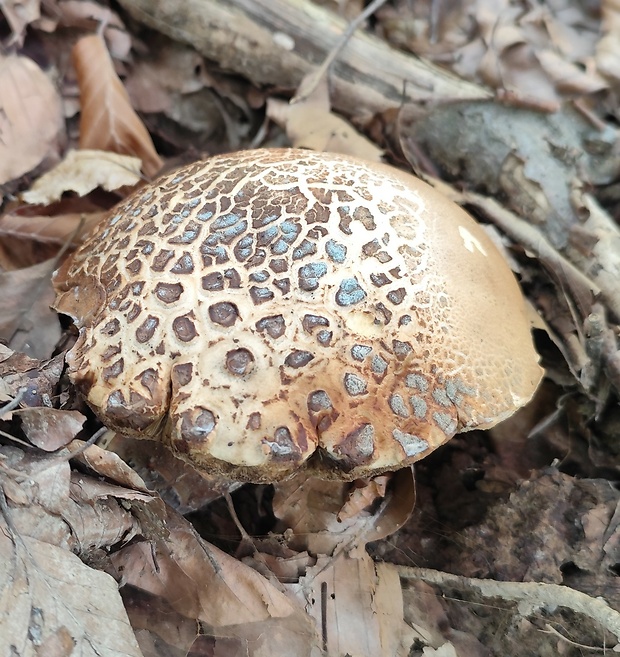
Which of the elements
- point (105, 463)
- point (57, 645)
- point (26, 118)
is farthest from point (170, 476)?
point (26, 118)

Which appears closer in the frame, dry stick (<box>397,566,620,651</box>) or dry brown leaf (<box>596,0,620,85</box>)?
dry stick (<box>397,566,620,651</box>)

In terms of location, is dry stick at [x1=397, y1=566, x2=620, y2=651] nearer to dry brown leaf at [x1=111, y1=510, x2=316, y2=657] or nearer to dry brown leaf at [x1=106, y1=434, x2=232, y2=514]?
dry brown leaf at [x1=111, y1=510, x2=316, y2=657]

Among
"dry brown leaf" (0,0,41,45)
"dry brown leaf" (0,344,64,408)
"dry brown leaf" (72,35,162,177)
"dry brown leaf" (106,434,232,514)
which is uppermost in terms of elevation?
"dry brown leaf" (0,0,41,45)

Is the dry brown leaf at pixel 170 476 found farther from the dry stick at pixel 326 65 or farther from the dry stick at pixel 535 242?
the dry stick at pixel 326 65

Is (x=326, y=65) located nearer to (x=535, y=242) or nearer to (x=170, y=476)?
(x=535, y=242)

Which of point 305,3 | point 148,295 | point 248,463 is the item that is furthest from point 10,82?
point 248,463

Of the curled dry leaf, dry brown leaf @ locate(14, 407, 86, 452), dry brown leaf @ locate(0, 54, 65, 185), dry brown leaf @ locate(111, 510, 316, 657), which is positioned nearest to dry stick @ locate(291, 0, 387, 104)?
the curled dry leaf

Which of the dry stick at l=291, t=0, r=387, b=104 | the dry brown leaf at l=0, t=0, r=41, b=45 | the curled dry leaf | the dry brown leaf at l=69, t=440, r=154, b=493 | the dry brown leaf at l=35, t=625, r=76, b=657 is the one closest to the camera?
the dry brown leaf at l=35, t=625, r=76, b=657

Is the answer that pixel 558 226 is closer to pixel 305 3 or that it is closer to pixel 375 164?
pixel 375 164
